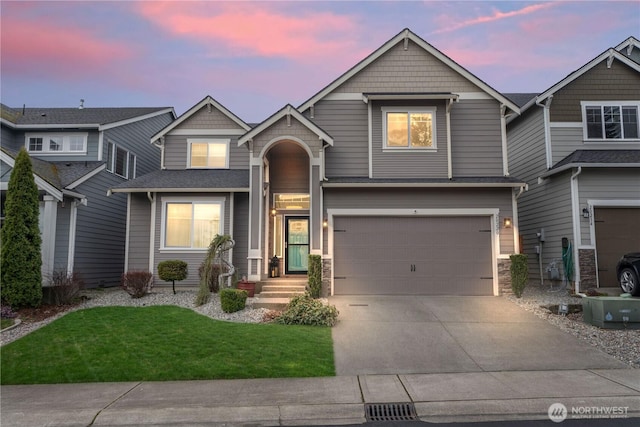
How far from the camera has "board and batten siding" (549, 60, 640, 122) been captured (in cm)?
1390

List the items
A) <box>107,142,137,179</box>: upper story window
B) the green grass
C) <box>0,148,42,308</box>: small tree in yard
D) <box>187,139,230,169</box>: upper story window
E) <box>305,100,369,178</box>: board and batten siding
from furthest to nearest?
<box>107,142,137,179</box>: upper story window < <box>187,139,230,169</box>: upper story window < <box>305,100,369,178</box>: board and batten siding < <box>0,148,42,308</box>: small tree in yard < the green grass

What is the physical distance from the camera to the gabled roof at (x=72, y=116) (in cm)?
1614

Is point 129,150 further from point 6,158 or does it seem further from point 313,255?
point 313,255

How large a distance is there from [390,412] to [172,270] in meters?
9.05

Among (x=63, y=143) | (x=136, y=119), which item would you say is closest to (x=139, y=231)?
(x=63, y=143)

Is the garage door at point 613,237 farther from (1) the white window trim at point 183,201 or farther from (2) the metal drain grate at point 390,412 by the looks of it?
(1) the white window trim at point 183,201

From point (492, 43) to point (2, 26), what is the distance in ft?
55.1

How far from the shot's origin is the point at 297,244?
14.2 meters

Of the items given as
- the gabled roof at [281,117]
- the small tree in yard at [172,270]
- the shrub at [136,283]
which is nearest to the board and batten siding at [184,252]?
the small tree in yard at [172,270]

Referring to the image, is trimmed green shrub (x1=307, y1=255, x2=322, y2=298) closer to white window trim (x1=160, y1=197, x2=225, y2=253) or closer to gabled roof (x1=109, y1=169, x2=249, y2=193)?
gabled roof (x1=109, y1=169, x2=249, y2=193)

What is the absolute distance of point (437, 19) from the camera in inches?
573

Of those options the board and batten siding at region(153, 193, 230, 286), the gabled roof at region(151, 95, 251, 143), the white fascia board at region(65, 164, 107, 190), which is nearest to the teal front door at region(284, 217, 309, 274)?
Result: the board and batten siding at region(153, 193, 230, 286)

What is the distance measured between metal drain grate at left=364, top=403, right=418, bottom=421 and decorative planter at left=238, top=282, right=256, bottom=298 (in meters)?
6.72

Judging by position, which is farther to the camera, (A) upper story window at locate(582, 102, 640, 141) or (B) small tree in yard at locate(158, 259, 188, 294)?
(A) upper story window at locate(582, 102, 640, 141)
